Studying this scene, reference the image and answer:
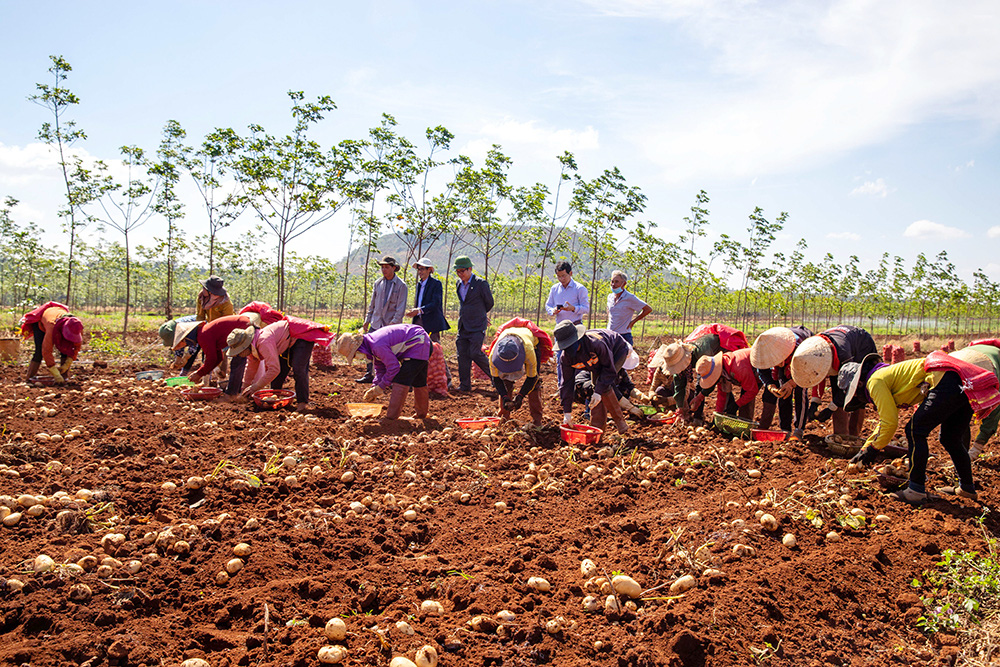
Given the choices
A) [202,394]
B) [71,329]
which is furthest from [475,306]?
[71,329]

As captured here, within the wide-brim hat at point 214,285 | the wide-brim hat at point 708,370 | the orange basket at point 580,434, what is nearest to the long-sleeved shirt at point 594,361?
the orange basket at point 580,434

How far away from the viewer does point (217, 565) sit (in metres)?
2.92

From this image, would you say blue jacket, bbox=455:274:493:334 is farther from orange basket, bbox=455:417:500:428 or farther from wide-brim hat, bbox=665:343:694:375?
wide-brim hat, bbox=665:343:694:375

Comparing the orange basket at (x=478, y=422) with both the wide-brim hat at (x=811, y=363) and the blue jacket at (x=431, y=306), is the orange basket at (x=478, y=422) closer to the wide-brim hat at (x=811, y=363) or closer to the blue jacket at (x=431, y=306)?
the blue jacket at (x=431, y=306)

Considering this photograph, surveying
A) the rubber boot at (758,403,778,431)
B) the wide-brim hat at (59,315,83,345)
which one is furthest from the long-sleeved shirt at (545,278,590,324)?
the wide-brim hat at (59,315,83,345)

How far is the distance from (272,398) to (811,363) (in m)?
5.02

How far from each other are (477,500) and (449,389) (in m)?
4.33

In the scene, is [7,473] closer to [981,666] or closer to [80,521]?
[80,521]

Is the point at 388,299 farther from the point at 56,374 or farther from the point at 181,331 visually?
the point at 56,374

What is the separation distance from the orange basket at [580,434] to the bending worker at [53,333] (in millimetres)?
6159

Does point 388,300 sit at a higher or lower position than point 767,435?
higher

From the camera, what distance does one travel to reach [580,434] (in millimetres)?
5168

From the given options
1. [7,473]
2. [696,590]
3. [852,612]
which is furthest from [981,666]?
[7,473]

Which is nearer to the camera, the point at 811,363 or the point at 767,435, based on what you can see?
the point at 811,363
